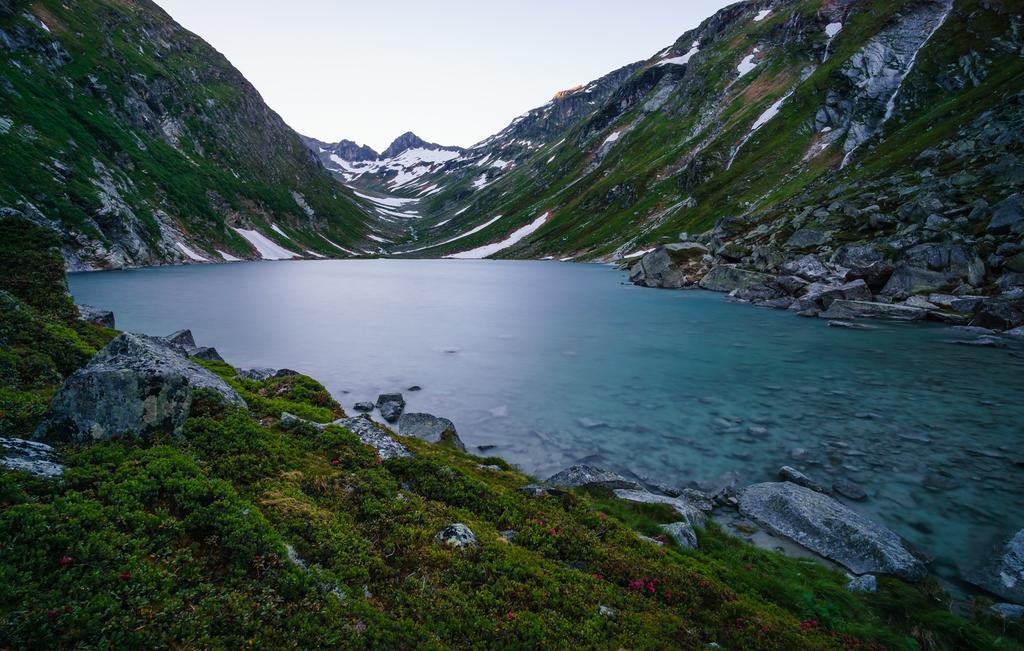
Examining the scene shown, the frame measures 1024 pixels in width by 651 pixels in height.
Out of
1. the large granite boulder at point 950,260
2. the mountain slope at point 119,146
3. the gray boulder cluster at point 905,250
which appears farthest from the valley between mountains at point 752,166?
the mountain slope at point 119,146

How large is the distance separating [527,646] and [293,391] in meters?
14.9

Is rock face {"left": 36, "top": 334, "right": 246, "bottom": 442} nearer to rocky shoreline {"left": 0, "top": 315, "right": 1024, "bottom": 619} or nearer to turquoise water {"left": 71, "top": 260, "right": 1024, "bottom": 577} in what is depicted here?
rocky shoreline {"left": 0, "top": 315, "right": 1024, "bottom": 619}

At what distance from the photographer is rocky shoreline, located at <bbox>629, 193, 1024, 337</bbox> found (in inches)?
1671

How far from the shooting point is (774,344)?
129 feet

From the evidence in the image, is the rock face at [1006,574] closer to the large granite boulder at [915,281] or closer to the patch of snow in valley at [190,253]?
Result: the large granite boulder at [915,281]

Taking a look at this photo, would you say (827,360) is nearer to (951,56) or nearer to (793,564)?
(793,564)

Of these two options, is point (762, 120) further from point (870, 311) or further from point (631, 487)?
point (631, 487)

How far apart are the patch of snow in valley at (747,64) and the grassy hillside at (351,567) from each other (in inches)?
8641

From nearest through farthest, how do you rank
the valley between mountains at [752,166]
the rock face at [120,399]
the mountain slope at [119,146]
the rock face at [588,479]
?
the rock face at [120,399], the rock face at [588,479], the valley between mountains at [752,166], the mountain slope at [119,146]

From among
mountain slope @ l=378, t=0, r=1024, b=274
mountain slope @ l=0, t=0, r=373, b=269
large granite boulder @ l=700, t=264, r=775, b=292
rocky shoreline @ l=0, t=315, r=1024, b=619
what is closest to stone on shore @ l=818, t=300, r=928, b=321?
mountain slope @ l=378, t=0, r=1024, b=274

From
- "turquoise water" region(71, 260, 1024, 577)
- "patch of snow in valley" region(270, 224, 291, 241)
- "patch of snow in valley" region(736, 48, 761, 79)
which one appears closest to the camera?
"turquoise water" region(71, 260, 1024, 577)

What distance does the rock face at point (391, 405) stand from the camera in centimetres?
2258

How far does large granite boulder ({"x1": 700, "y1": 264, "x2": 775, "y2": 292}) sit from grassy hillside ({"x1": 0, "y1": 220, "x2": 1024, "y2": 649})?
201 ft

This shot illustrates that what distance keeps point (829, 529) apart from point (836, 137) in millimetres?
137717
